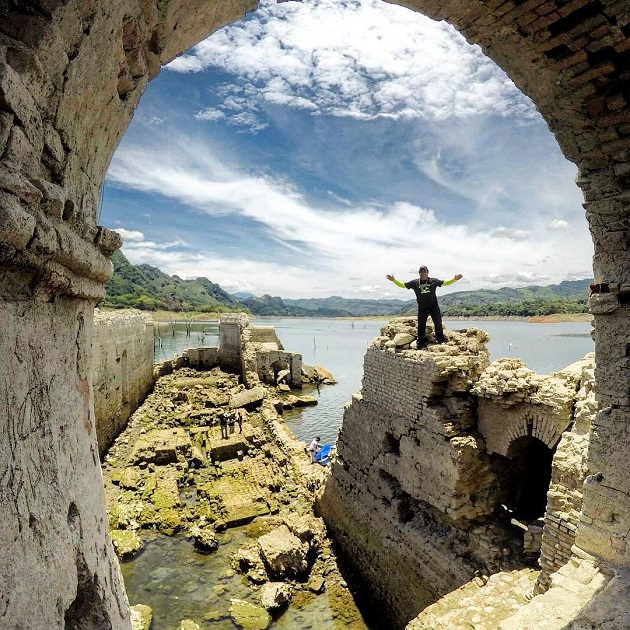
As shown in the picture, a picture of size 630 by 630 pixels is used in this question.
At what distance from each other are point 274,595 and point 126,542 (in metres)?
3.52

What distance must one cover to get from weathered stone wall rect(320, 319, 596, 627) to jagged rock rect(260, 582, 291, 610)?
1477 millimetres

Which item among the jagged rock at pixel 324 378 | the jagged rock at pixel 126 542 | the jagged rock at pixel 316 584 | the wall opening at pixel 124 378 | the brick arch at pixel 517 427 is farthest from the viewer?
the jagged rock at pixel 324 378

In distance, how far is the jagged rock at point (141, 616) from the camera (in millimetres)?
Answer: 6186

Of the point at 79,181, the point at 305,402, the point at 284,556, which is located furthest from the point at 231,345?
A: the point at 79,181

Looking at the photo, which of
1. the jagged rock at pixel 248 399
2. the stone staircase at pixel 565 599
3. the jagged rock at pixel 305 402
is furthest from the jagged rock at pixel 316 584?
the jagged rock at pixel 305 402

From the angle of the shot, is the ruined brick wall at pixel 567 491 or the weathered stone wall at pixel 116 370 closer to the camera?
the ruined brick wall at pixel 567 491

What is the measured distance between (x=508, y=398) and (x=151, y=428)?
526 inches

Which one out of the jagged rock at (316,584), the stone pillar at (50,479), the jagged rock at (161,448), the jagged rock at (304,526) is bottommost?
the jagged rock at (316,584)

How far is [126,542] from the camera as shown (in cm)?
845

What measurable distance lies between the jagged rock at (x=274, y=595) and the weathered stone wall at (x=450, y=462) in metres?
1.48

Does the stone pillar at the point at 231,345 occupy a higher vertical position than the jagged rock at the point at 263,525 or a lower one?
higher

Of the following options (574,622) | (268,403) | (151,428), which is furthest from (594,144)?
(268,403)

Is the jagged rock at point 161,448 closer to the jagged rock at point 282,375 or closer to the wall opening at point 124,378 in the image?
the wall opening at point 124,378

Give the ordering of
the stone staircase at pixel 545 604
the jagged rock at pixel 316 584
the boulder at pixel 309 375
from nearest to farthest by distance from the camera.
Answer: the stone staircase at pixel 545 604, the jagged rock at pixel 316 584, the boulder at pixel 309 375
